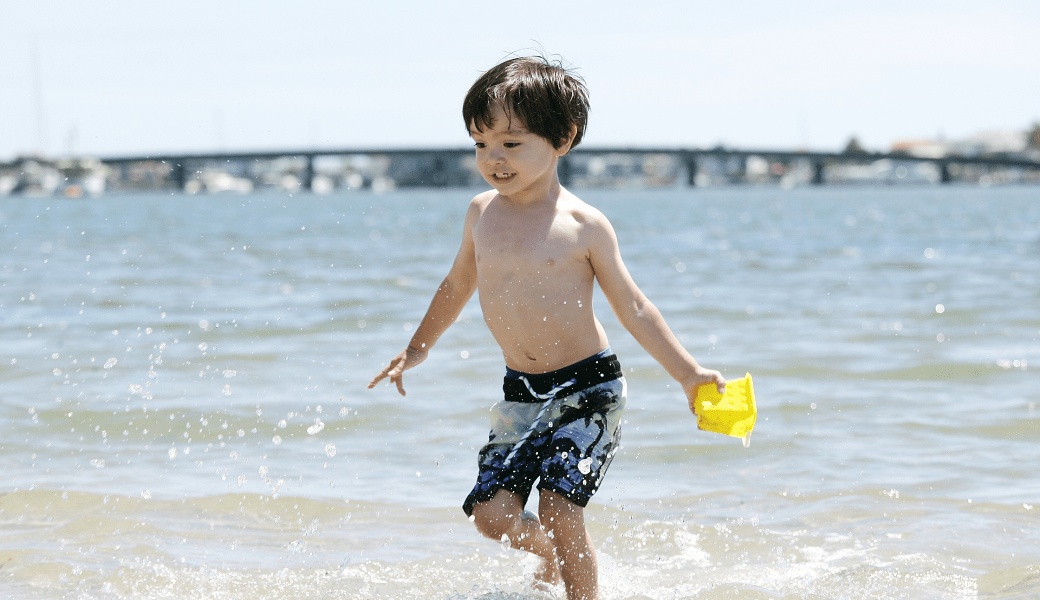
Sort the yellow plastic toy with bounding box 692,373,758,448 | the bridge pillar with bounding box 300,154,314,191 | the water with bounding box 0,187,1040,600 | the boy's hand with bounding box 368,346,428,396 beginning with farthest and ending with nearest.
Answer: the bridge pillar with bounding box 300,154,314,191, the water with bounding box 0,187,1040,600, the boy's hand with bounding box 368,346,428,396, the yellow plastic toy with bounding box 692,373,758,448

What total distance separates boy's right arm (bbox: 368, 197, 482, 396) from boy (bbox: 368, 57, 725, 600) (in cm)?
13

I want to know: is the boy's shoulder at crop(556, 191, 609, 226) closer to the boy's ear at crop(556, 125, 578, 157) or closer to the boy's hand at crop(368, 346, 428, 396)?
the boy's ear at crop(556, 125, 578, 157)

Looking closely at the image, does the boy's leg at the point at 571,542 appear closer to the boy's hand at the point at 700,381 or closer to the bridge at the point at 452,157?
the boy's hand at the point at 700,381

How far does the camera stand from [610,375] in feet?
9.62

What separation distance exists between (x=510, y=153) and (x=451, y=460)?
6.79ft

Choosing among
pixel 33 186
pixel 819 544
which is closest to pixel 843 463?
pixel 819 544

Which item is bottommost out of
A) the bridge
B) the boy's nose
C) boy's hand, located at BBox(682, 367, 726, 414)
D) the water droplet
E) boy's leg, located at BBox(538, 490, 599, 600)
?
the bridge

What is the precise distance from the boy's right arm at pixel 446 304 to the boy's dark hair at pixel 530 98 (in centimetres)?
37

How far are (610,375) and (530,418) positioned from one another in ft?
0.80

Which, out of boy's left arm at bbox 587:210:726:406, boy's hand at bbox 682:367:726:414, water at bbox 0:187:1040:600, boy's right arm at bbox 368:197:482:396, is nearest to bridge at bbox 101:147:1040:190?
water at bbox 0:187:1040:600

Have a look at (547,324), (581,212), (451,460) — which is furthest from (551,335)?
(451,460)

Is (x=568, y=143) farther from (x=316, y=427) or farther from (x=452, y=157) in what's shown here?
(x=452, y=157)

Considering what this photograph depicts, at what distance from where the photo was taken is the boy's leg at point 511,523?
2.81 metres

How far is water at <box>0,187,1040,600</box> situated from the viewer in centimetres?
332
